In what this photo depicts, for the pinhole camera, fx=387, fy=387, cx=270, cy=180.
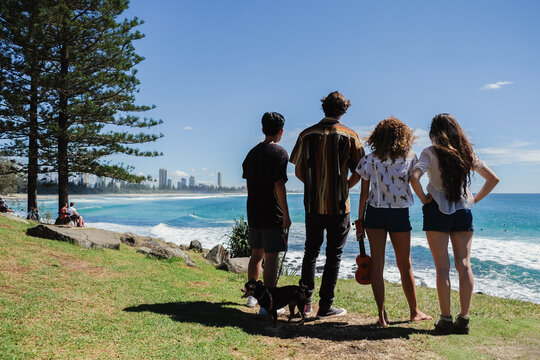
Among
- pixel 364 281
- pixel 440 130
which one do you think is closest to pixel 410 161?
pixel 440 130

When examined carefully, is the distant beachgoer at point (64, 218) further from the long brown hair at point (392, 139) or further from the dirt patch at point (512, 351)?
the dirt patch at point (512, 351)

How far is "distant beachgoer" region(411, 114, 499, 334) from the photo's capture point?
3.39m

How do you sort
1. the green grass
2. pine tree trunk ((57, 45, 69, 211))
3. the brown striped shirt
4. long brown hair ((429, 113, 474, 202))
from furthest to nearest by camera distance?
pine tree trunk ((57, 45, 69, 211)) → the brown striped shirt → long brown hair ((429, 113, 474, 202)) → the green grass

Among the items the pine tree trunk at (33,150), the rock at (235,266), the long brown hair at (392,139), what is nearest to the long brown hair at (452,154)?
the long brown hair at (392,139)

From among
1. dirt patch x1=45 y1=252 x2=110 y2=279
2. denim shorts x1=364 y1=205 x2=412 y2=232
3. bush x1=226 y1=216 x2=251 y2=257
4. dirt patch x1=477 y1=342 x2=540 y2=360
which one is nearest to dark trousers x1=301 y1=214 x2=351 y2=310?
denim shorts x1=364 y1=205 x2=412 y2=232

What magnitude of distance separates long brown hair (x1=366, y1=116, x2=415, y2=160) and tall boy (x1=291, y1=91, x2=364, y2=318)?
0.24 m

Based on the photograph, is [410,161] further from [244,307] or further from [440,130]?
[244,307]

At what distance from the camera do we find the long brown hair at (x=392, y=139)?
3.45 m

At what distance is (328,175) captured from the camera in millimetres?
3664

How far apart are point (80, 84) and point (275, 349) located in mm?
15098

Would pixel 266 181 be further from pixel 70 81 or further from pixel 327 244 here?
pixel 70 81

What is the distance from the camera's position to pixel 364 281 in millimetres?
3670

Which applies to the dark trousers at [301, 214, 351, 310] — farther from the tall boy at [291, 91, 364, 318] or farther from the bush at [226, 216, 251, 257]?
the bush at [226, 216, 251, 257]

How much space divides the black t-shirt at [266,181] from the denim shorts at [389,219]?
91 centimetres
